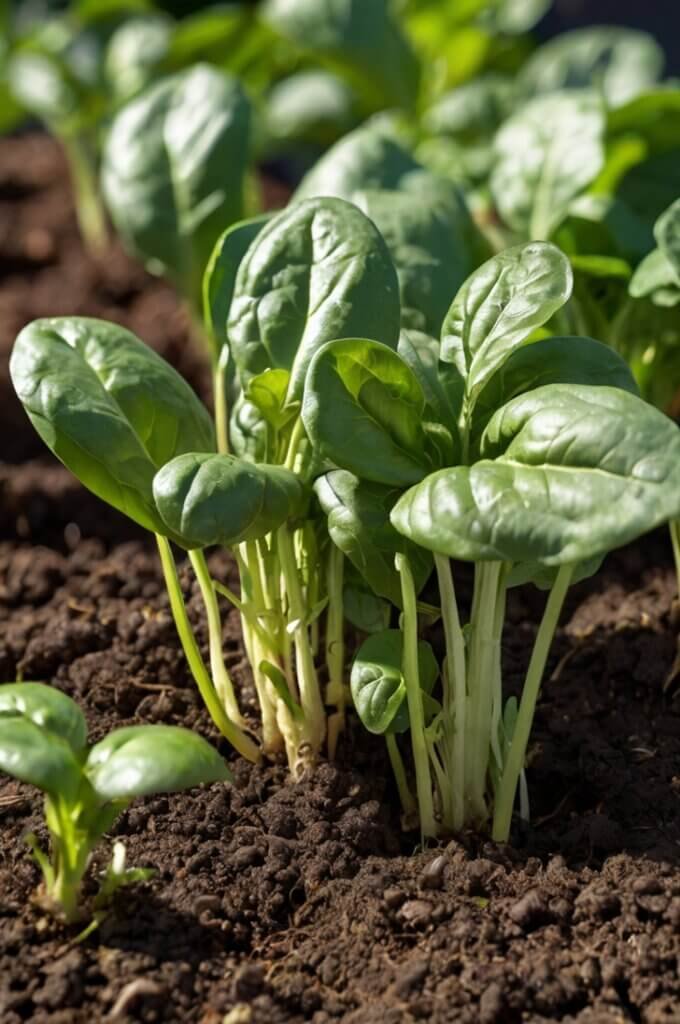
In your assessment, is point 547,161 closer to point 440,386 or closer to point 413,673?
point 440,386

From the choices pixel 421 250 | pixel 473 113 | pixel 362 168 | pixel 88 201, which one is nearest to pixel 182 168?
pixel 362 168

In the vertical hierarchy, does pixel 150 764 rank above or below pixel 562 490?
below

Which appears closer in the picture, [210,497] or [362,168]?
[210,497]

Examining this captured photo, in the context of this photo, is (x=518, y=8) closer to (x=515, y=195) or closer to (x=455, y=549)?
(x=515, y=195)

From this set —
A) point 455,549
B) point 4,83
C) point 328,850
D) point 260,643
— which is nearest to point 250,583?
point 260,643

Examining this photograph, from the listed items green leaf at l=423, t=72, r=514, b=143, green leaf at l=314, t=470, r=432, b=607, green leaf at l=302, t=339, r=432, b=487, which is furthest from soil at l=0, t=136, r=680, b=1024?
green leaf at l=423, t=72, r=514, b=143

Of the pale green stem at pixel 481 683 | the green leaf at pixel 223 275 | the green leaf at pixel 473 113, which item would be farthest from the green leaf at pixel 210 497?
the green leaf at pixel 473 113
